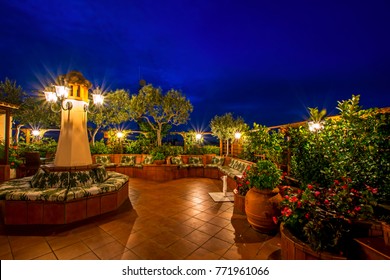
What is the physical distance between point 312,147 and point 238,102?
182ft

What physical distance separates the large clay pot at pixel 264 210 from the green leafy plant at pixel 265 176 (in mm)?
110

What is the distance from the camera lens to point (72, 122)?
4.53m

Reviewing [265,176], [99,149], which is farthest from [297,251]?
[99,149]

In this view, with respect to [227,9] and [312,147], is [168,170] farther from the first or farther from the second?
[227,9]

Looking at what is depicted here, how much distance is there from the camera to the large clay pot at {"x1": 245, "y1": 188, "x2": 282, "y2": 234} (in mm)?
3121

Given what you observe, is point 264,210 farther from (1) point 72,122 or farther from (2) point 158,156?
(2) point 158,156

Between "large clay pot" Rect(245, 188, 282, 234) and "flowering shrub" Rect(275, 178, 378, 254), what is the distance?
598 mm

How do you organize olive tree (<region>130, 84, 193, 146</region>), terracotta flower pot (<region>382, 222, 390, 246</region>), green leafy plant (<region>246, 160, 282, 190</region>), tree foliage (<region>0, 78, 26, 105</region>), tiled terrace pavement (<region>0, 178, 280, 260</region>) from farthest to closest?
1. tree foliage (<region>0, 78, 26, 105</region>)
2. olive tree (<region>130, 84, 193, 146</region>)
3. green leafy plant (<region>246, 160, 282, 190</region>)
4. tiled terrace pavement (<region>0, 178, 280, 260</region>)
5. terracotta flower pot (<region>382, 222, 390, 246</region>)

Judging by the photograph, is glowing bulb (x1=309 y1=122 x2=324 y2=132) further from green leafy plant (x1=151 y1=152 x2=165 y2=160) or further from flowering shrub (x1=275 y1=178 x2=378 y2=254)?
green leafy plant (x1=151 y1=152 x2=165 y2=160)

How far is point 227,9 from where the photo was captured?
9.47 m

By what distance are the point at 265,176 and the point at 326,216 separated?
1.23 metres

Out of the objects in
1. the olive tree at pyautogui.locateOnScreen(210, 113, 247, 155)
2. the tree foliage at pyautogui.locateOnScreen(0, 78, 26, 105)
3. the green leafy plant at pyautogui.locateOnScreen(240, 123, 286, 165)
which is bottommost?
the green leafy plant at pyautogui.locateOnScreen(240, 123, 286, 165)

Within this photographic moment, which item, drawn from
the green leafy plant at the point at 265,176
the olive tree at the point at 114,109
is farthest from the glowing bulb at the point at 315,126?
the olive tree at the point at 114,109

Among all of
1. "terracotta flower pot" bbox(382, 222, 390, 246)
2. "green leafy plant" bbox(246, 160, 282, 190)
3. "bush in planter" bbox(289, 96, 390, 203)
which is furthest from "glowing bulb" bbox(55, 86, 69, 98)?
"terracotta flower pot" bbox(382, 222, 390, 246)
